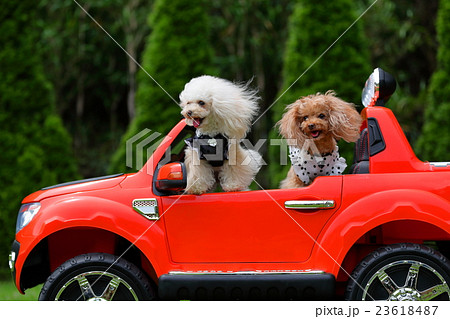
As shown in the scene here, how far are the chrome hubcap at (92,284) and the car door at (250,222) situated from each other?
39 centimetres

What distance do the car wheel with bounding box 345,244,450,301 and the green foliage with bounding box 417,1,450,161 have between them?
3.96 metres

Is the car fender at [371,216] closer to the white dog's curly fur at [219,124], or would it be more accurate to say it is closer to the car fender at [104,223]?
the white dog's curly fur at [219,124]

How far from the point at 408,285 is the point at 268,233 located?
2.97ft

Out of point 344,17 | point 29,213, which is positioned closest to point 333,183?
point 29,213

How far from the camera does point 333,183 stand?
339cm

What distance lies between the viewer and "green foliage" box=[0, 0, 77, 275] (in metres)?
7.52

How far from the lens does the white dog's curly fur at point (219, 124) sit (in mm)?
3648

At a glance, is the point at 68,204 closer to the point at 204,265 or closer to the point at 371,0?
the point at 204,265

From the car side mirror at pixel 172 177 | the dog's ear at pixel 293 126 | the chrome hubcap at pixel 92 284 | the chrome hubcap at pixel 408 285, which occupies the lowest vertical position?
the chrome hubcap at pixel 92 284

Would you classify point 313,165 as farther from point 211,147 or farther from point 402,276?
point 402,276

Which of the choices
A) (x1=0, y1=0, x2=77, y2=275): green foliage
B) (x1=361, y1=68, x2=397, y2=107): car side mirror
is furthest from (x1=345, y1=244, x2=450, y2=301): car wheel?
(x1=0, y1=0, x2=77, y2=275): green foliage

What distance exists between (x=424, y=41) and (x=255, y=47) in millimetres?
3107

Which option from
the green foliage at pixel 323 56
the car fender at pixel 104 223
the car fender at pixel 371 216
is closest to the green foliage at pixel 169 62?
the green foliage at pixel 323 56

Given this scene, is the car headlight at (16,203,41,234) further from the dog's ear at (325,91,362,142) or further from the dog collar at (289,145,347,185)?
the dog's ear at (325,91,362,142)
